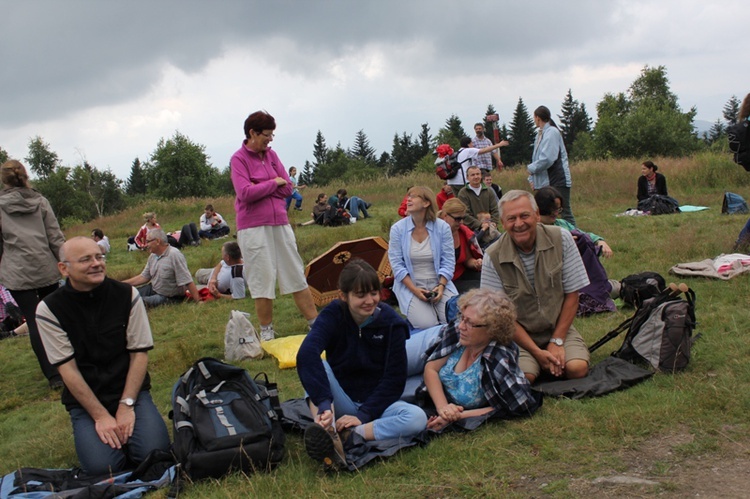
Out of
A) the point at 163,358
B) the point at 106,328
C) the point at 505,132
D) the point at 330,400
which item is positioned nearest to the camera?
the point at 330,400

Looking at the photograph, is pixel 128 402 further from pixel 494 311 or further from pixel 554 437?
pixel 554 437

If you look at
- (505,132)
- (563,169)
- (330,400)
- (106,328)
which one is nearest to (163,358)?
(106,328)

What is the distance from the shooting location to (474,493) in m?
2.96

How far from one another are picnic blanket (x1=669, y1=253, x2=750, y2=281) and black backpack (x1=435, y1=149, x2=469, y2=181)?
4192mm

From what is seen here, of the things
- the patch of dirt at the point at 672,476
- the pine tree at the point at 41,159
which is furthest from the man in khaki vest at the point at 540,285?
the pine tree at the point at 41,159

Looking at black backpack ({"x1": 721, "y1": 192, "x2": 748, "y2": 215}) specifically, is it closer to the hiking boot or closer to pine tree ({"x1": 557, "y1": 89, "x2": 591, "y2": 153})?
the hiking boot

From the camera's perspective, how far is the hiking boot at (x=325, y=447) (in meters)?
3.25

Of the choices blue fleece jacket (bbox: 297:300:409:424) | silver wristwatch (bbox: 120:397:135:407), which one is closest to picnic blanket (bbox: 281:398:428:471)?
blue fleece jacket (bbox: 297:300:409:424)

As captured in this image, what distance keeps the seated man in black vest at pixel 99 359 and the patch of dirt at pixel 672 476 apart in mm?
2335

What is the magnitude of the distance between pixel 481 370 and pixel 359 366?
2.49 feet

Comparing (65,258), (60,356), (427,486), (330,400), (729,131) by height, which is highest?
(729,131)

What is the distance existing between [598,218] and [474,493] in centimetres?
1108

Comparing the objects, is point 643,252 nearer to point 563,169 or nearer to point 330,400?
point 563,169

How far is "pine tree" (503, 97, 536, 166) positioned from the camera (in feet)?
255
